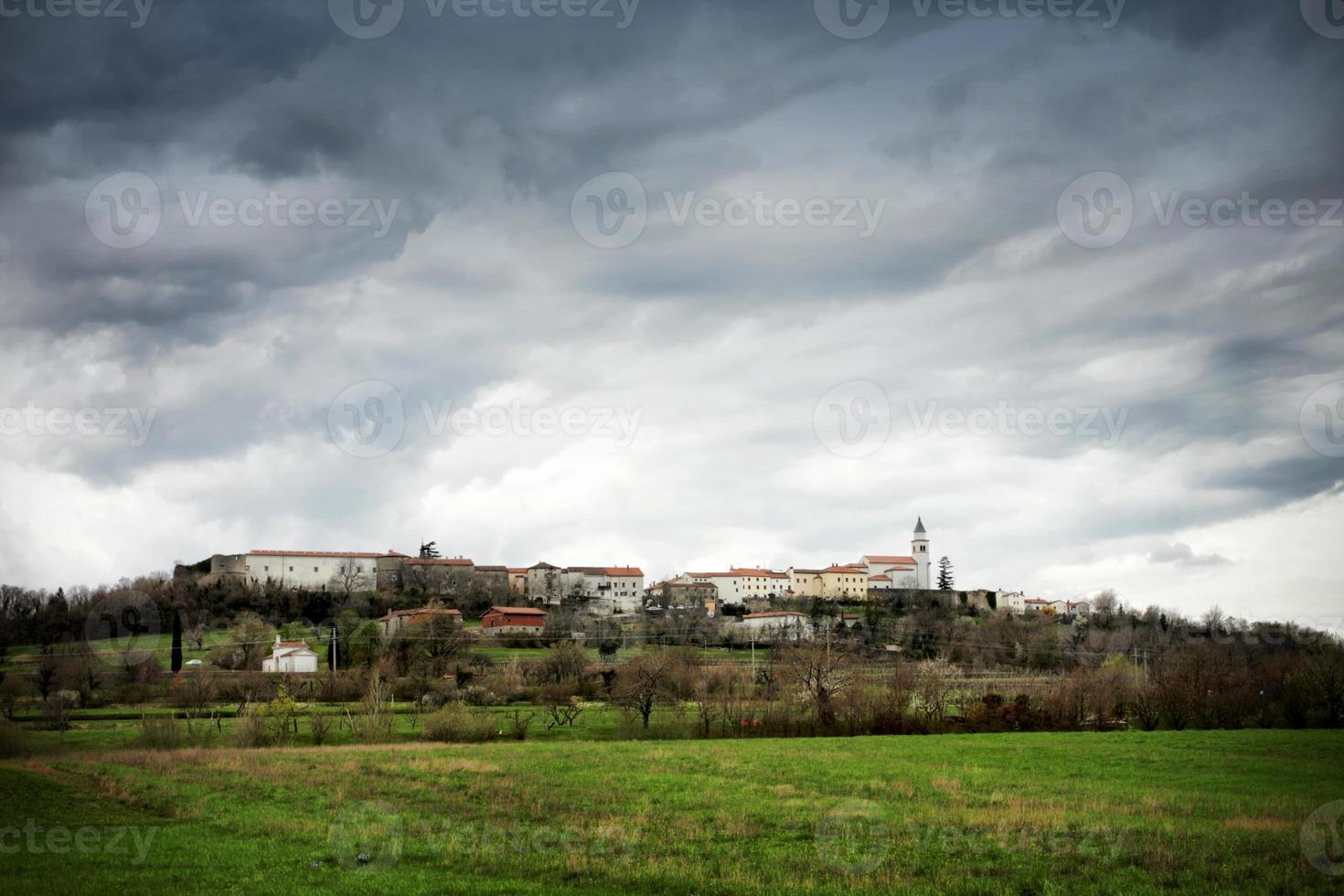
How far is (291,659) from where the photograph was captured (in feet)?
316

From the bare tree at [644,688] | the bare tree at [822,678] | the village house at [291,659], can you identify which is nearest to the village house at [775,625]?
the village house at [291,659]

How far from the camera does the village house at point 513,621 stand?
14040 centimetres

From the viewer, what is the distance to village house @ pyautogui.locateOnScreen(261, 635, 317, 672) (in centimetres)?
9475

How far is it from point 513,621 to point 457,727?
320 feet

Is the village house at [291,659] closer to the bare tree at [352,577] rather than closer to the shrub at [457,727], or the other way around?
the shrub at [457,727]

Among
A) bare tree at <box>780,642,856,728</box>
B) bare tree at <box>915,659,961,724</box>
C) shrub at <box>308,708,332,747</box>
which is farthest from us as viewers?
bare tree at <box>915,659,961,724</box>

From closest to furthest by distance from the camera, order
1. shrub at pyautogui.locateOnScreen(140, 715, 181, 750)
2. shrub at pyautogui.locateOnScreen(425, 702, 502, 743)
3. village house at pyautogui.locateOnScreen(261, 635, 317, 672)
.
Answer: shrub at pyautogui.locateOnScreen(140, 715, 181, 750) → shrub at pyautogui.locateOnScreen(425, 702, 502, 743) → village house at pyautogui.locateOnScreen(261, 635, 317, 672)

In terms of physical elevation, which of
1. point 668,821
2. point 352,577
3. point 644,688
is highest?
point 352,577

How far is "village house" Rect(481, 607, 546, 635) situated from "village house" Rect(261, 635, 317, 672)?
4011 centimetres

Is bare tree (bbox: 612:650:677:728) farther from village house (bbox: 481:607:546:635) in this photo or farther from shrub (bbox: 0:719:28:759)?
village house (bbox: 481:607:546:635)

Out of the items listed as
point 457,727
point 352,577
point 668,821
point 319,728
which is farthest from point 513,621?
point 668,821

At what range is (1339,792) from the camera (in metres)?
28.5

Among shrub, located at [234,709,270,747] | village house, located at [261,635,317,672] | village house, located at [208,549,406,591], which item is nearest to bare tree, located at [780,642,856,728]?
shrub, located at [234,709,270,747]

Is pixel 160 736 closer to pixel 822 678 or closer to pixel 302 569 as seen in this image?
pixel 822 678
